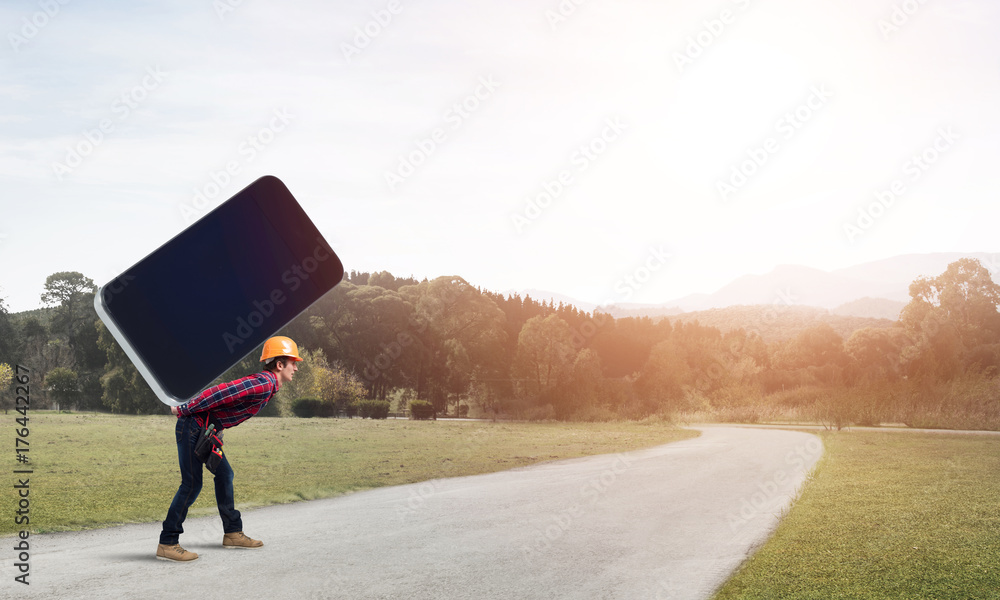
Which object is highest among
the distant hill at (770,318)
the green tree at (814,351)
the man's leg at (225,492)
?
the distant hill at (770,318)

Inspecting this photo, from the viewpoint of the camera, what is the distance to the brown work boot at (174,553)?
5.86 m

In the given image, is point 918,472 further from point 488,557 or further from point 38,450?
point 38,450

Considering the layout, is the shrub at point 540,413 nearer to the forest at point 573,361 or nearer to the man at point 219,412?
the forest at point 573,361

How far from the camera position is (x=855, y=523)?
8.91 metres

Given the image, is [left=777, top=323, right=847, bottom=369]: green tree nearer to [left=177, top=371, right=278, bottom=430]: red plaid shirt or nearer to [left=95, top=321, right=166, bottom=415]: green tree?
[left=95, top=321, right=166, bottom=415]: green tree

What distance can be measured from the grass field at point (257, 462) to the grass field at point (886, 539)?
6.93 m

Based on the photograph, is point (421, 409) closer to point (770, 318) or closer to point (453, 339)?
point (453, 339)

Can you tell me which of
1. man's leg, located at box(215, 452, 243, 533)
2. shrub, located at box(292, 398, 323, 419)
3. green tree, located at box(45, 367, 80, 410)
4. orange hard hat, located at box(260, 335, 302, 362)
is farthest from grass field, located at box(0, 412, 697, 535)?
green tree, located at box(45, 367, 80, 410)

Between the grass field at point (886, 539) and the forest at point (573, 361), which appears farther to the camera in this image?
the forest at point (573, 361)

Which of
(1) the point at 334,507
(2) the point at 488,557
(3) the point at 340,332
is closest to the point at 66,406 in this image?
(3) the point at 340,332

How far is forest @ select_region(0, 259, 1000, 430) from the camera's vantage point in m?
34.4

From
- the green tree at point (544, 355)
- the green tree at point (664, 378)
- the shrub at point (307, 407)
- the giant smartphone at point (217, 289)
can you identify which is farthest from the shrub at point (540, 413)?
the giant smartphone at point (217, 289)

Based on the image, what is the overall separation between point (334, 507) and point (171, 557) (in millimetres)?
3717

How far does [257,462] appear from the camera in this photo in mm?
17203
